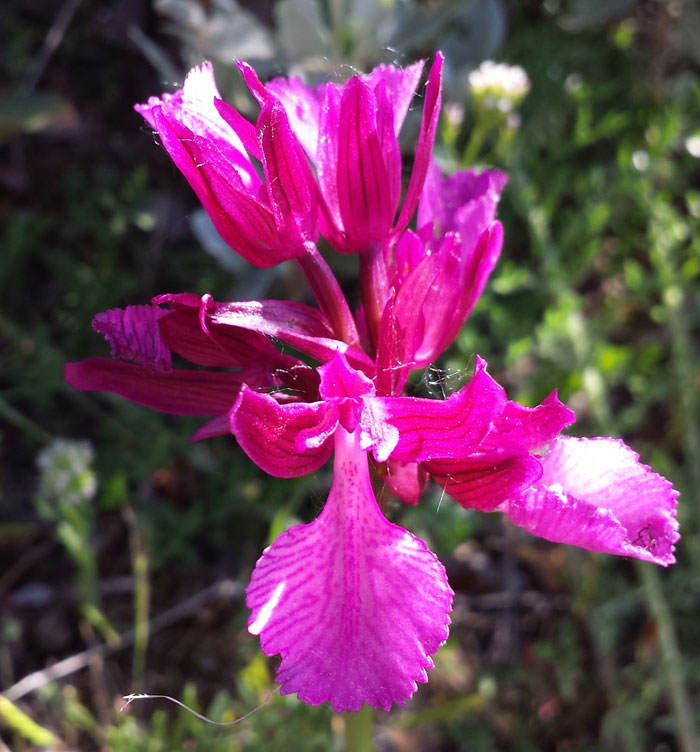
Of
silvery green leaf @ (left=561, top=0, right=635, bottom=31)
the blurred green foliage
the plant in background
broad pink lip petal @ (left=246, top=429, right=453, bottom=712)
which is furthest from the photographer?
silvery green leaf @ (left=561, top=0, right=635, bottom=31)

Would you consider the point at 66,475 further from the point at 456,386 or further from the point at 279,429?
the point at 279,429

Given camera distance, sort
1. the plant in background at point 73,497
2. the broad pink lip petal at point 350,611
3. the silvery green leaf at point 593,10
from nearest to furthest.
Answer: the broad pink lip petal at point 350,611, the plant in background at point 73,497, the silvery green leaf at point 593,10

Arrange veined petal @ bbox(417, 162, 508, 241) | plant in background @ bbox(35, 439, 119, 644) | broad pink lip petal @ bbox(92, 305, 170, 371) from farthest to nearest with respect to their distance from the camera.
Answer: plant in background @ bbox(35, 439, 119, 644) → veined petal @ bbox(417, 162, 508, 241) → broad pink lip petal @ bbox(92, 305, 170, 371)

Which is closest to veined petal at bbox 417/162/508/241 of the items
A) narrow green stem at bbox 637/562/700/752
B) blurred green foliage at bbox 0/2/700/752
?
blurred green foliage at bbox 0/2/700/752

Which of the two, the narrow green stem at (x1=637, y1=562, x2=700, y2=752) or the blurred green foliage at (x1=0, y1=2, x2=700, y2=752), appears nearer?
the narrow green stem at (x1=637, y1=562, x2=700, y2=752)

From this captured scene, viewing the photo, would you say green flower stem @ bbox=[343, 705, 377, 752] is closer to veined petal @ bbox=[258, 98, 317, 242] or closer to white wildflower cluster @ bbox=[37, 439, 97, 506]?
veined petal @ bbox=[258, 98, 317, 242]

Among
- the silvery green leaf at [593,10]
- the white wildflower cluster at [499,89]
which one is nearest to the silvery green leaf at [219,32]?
the white wildflower cluster at [499,89]

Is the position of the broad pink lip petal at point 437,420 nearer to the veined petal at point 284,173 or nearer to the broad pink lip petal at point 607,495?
the broad pink lip petal at point 607,495
